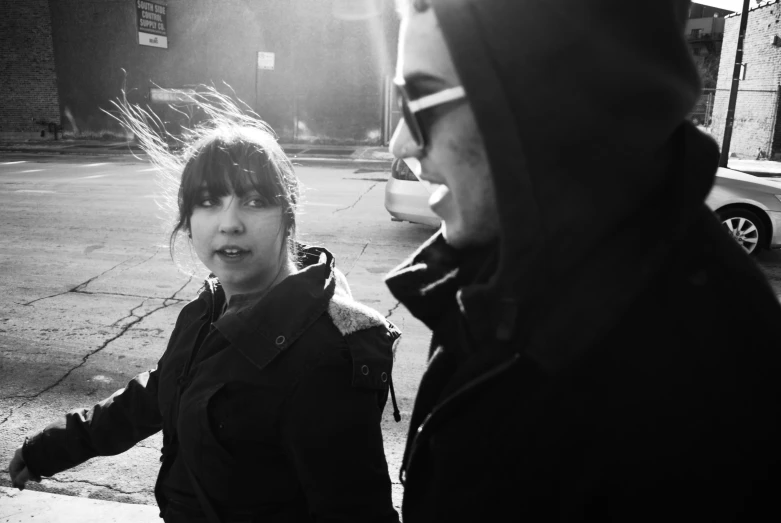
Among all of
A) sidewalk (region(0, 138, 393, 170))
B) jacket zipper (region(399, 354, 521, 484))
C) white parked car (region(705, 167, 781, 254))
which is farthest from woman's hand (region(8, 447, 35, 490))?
sidewalk (region(0, 138, 393, 170))

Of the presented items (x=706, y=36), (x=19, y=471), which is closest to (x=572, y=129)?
(x=19, y=471)


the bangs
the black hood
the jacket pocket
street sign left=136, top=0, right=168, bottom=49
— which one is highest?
street sign left=136, top=0, right=168, bottom=49

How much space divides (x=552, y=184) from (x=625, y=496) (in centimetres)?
42

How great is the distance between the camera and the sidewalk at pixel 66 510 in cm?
279

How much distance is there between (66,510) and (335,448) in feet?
6.70

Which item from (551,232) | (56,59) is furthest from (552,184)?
(56,59)

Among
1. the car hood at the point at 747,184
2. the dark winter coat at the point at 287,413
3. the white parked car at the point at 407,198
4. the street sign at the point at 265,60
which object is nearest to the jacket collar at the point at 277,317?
the dark winter coat at the point at 287,413

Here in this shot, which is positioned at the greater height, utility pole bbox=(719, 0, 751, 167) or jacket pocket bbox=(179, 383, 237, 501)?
utility pole bbox=(719, 0, 751, 167)

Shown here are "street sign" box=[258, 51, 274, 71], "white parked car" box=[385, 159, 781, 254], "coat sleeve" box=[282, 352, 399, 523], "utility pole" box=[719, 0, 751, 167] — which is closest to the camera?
"coat sleeve" box=[282, 352, 399, 523]

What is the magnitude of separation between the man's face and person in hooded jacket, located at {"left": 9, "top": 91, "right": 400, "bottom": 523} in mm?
614

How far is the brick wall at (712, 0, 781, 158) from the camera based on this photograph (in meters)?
20.8

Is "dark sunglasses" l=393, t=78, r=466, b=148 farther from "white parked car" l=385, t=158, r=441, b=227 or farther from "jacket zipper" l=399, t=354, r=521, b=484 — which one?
"white parked car" l=385, t=158, r=441, b=227

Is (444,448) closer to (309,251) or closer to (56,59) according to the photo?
(309,251)

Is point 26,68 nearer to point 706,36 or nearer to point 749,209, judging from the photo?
point 749,209
